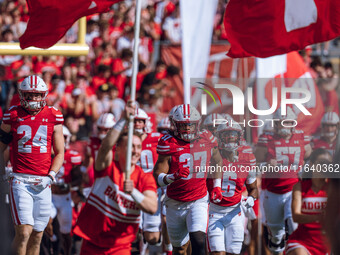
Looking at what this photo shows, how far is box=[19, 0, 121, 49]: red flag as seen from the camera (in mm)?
10438

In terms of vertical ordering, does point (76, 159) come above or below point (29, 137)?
below

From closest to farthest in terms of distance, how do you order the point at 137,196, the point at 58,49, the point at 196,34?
the point at 137,196, the point at 58,49, the point at 196,34

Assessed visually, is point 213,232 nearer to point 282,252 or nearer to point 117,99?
point 282,252

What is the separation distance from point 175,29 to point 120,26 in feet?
4.20

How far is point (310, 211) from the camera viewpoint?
974cm

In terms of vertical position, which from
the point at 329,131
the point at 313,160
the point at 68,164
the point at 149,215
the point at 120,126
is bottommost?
the point at 149,215

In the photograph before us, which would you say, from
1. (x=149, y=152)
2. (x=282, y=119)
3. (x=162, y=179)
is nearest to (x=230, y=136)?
(x=162, y=179)

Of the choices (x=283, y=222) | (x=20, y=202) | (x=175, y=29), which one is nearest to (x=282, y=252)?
(x=283, y=222)

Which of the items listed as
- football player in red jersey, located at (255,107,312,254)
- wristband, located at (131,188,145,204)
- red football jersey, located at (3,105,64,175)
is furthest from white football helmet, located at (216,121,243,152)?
wristband, located at (131,188,145,204)

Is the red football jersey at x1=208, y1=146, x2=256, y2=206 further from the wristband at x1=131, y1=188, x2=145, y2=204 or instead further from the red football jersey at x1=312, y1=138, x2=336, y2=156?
the wristband at x1=131, y1=188, x2=145, y2=204

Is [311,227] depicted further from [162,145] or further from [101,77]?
[101,77]

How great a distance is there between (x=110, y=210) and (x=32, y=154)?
6.57 ft

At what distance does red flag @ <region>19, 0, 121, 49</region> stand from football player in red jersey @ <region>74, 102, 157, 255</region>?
2.14m

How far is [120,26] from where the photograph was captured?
18625 millimetres
